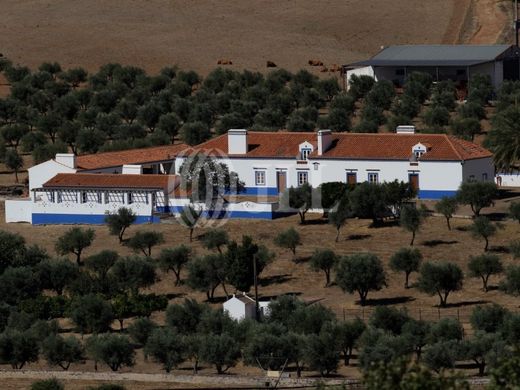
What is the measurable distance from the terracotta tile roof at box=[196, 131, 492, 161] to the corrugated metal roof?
34720mm

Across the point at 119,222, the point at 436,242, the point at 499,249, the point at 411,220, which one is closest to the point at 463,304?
the point at 499,249

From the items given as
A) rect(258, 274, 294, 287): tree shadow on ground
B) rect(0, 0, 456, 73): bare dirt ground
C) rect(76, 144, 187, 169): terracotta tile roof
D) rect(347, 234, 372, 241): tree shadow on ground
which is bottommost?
rect(258, 274, 294, 287): tree shadow on ground

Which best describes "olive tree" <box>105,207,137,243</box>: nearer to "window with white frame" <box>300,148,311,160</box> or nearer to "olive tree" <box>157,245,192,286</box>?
"olive tree" <box>157,245,192,286</box>

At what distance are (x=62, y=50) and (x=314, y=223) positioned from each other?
2794 inches

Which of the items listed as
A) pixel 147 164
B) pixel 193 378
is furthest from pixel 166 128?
pixel 193 378

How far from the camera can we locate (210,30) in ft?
552

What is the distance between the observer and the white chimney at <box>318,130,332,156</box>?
99.8 metres

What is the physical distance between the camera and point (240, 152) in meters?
102

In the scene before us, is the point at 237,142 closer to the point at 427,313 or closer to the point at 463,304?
the point at 463,304

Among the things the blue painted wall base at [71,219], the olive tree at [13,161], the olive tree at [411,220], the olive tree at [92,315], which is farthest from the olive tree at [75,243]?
the olive tree at [13,161]

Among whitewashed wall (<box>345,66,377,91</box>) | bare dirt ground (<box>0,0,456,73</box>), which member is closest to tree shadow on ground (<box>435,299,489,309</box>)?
whitewashed wall (<box>345,66,377,91</box>)

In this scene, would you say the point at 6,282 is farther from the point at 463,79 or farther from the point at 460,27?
the point at 460,27

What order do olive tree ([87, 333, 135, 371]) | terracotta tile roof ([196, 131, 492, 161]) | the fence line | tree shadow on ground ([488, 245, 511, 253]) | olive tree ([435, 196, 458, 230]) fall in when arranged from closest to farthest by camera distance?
olive tree ([87, 333, 135, 371]) < the fence line < tree shadow on ground ([488, 245, 511, 253]) < olive tree ([435, 196, 458, 230]) < terracotta tile roof ([196, 131, 492, 161])

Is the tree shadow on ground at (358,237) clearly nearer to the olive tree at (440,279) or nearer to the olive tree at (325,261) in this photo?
the olive tree at (325,261)
